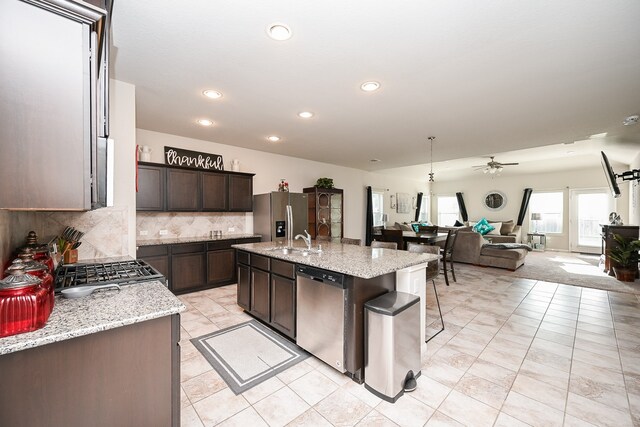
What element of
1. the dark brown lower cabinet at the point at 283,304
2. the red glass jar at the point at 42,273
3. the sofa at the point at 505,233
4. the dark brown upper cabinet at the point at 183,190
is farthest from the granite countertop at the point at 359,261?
the sofa at the point at 505,233

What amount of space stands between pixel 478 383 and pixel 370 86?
2.78 m

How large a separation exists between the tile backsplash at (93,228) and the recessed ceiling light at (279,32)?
2194 millimetres

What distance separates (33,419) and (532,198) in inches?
472

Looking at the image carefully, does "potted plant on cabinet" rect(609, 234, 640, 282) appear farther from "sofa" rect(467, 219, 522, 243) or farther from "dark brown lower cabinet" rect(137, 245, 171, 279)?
"dark brown lower cabinet" rect(137, 245, 171, 279)

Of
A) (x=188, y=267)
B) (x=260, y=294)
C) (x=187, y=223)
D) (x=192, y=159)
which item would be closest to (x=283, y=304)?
(x=260, y=294)

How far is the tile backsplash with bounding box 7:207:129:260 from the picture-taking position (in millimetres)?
2346

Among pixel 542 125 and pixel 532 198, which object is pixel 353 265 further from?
pixel 532 198

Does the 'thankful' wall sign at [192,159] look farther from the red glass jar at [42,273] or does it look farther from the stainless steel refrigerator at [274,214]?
the red glass jar at [42,273]

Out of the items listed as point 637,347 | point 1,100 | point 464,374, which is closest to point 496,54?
point 464,374

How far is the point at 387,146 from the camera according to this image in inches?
203

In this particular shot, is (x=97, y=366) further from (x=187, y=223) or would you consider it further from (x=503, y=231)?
(x=503, y=231)

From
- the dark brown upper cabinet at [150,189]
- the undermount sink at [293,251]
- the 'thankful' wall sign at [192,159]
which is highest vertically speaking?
the 'thankful' wall sign at [192,159]

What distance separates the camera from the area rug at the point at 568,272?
4.74 m

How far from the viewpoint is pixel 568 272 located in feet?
18.7
